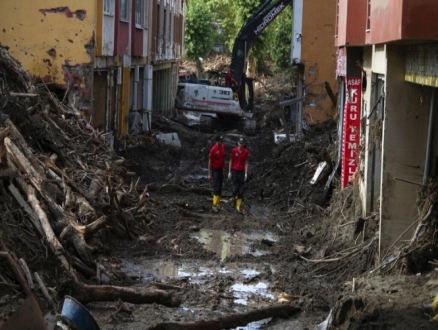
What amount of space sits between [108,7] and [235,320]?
51.2 ft

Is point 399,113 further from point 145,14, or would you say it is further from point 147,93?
point 147,93

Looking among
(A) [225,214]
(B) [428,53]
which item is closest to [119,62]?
(A) [225,214]

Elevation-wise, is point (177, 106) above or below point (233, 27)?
below

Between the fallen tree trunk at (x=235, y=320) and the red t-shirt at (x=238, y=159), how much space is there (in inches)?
368

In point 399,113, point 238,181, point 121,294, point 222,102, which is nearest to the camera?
point 121,294

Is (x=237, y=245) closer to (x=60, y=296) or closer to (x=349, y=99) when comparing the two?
(x=349, y=99)

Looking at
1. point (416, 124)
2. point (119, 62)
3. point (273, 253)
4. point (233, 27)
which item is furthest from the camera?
point (233, 27)

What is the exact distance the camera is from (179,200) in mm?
21781

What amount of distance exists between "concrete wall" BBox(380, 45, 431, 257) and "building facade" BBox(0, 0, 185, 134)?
10976 millimetres

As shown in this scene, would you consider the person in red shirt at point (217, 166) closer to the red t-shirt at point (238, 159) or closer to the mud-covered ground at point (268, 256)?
the red t-shirt at point (238, 159)

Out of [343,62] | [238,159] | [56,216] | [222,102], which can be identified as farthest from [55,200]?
[222,102]

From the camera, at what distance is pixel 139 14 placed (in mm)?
31781

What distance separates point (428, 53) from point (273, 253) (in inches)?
243

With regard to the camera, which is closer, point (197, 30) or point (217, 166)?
point (217, 166)
